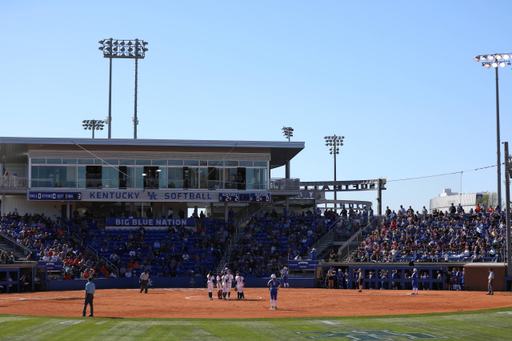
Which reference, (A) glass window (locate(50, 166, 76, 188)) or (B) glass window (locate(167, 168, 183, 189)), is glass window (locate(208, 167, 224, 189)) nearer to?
(B) glass window (locate(167, 168, 183, 189))

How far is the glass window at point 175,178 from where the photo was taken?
5834 centimetres

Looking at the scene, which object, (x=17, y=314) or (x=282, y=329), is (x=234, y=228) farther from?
(x=282, y=329)

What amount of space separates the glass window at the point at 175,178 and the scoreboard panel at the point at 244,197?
394 cm

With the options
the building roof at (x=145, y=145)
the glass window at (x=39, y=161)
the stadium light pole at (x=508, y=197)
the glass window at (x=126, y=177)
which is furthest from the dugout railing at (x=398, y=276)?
the glass window at (x=39, y=161)

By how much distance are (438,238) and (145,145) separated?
2629cm

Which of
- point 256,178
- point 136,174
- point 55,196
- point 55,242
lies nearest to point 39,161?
point 55,196

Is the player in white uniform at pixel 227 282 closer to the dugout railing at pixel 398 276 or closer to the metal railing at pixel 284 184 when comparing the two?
the dugout railing at pixel 398 276

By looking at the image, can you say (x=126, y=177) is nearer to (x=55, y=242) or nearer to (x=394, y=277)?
(x=55, y=242)

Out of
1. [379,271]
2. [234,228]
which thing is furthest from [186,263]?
[379,271]

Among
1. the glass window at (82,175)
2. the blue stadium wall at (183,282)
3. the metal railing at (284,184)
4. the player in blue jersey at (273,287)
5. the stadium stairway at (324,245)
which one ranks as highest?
the glass window at (82,175)

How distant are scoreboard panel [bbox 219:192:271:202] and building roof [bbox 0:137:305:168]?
4.01 m

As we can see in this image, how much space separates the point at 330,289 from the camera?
1802 inches

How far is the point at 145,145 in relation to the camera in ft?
187

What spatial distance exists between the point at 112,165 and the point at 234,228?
12.5m
